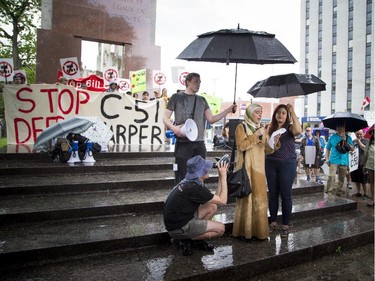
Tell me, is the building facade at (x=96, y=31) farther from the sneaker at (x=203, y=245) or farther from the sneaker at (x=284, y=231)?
the sneaker at (x=203, y=245)

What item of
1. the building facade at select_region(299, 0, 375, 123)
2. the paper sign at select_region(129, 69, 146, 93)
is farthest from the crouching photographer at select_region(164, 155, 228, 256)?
the building facade at select_region(299, 0, 375, 123)

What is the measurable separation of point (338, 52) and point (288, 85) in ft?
168

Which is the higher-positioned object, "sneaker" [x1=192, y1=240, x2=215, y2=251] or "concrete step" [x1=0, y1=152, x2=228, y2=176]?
"concrete step" [x1=0, y1=152, x2=228, y2=176]

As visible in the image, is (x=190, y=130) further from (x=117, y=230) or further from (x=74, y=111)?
(x=74, y=111)

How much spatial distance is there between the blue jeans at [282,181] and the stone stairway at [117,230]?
0.41 m

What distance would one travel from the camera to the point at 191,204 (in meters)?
3.26

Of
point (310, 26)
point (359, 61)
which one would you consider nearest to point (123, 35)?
point (359, 61)

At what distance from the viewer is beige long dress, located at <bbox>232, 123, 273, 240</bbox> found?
12.2ft

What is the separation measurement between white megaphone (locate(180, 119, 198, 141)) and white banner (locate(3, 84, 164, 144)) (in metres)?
5.46

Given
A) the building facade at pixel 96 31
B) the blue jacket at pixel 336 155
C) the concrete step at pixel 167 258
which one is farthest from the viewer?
the building facade at pixel 96 31

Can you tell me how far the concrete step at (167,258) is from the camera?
2.96 m

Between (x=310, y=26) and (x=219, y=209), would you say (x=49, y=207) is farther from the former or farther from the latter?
(x=310, y=26)

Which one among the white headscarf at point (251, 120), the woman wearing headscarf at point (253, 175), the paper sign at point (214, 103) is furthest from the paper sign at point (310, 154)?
the white headscarf at point (251, 120)

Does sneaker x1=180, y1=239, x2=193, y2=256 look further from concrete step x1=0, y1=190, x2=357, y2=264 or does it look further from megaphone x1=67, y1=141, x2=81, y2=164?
megaphone x1=67, y1=141, x2=81, y2=164
